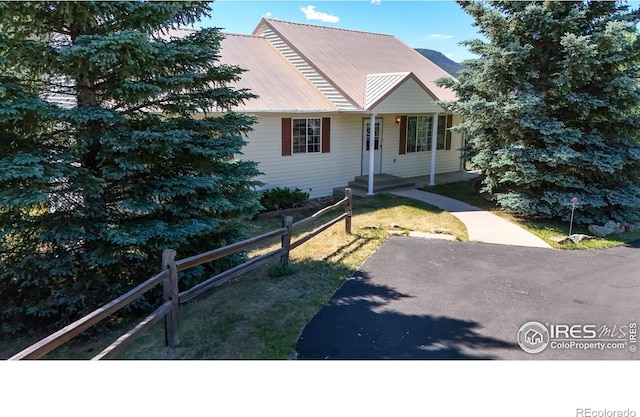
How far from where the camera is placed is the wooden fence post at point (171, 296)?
4.67 meters

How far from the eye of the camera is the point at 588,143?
10.4 m

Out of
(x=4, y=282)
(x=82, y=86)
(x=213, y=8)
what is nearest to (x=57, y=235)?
(x=4, y=282)

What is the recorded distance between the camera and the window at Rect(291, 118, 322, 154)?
43.0ft

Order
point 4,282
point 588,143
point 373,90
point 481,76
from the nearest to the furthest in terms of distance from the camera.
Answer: point 4,282
point 588,143
point 481,76
point 373,90

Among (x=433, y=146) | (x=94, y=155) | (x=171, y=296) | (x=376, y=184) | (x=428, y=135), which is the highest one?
(x=428, y=135)

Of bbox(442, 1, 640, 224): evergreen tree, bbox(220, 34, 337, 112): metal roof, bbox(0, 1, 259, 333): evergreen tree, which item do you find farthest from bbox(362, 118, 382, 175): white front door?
bbox(0, 1, 259, 333): evergreen tree

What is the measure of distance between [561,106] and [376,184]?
18.9 ft

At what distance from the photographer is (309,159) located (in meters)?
13.5

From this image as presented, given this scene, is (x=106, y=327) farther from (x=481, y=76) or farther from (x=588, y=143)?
(x=588, y=143)

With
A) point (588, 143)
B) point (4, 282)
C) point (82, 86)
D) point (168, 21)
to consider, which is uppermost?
point (168, 21)

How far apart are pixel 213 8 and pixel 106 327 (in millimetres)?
5020

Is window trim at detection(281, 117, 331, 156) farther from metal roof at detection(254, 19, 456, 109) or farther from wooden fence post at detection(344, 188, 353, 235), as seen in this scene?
wooden fence post at detection(344, 188, 353, 235)

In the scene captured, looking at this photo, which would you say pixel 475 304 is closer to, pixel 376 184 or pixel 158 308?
pixel 158 308

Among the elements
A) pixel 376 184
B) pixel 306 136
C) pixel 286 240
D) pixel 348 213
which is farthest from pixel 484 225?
pixel 306 136
